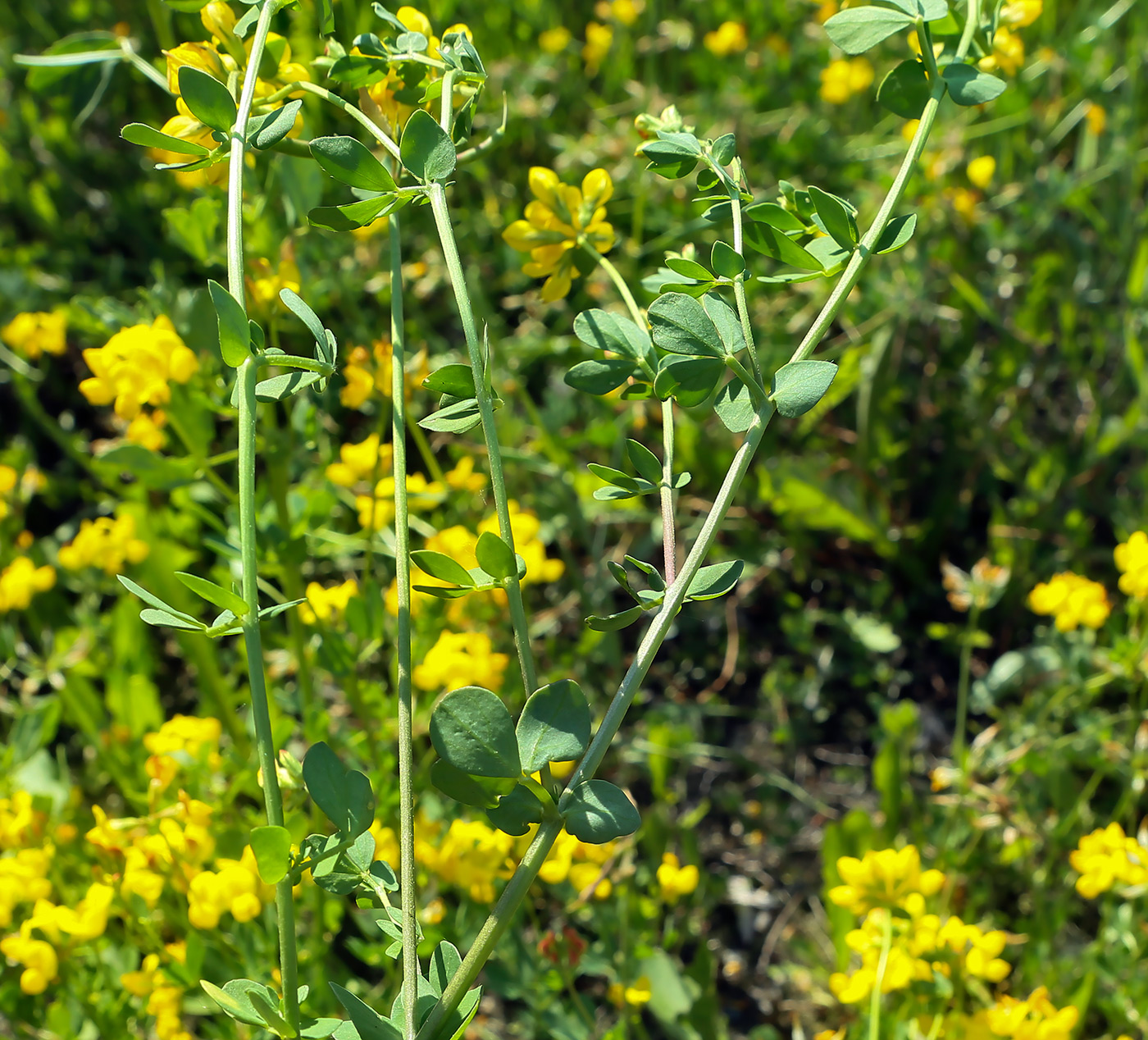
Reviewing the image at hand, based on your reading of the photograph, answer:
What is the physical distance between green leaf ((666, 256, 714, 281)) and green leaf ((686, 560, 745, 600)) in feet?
0.92

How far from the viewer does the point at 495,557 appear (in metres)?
0.86

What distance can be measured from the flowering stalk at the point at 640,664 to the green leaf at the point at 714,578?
1.4 inches

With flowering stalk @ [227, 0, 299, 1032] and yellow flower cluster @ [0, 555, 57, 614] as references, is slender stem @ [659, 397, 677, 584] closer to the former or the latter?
flowering stalk @ [227, 0, 299, 1032]

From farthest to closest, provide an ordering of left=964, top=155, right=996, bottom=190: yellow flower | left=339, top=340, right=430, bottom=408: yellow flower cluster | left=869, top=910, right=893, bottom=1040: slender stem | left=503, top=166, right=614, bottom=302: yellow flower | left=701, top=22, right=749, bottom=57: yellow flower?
left=701, top=22, right=749, bottom=57: yellow flower → left=964, top=155, right=996, bottom=190: yellow flower → left=339, top=340, right=430, bottom=408: yellow flower cluster → left=869, top=910, right=893, bottom=1040: slender stem → left=503, top=166, right=614, bottom=302: yellow flower

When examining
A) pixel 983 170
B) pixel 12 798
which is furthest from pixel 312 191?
pixel 983 170

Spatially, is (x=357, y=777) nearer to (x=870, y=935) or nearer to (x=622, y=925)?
(x=622, y=925)

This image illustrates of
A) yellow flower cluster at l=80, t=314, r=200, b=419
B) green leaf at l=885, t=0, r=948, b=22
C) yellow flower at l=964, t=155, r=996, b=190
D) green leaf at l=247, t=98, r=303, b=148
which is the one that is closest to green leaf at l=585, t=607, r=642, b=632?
green leaf at l=247, t=98, r=303, b=148

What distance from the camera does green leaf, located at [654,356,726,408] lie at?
95 cm

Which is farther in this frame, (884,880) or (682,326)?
(884,880)

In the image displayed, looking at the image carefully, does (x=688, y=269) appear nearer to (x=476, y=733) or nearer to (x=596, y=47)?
(x=476, y=733)

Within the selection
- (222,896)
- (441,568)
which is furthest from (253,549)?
(222,896)

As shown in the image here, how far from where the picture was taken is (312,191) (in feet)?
4.74

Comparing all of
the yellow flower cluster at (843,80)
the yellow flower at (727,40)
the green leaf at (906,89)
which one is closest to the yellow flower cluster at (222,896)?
the green leaf at (906,89)

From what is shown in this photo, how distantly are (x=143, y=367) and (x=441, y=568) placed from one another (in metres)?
0.84
